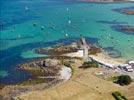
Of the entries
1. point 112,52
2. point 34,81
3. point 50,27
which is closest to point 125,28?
point 50,27

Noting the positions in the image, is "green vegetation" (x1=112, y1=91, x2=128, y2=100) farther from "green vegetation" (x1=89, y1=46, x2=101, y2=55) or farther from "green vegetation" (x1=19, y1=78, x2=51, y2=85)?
"green vegetation" (x1=89, y1=46, x2=101, y2=55)

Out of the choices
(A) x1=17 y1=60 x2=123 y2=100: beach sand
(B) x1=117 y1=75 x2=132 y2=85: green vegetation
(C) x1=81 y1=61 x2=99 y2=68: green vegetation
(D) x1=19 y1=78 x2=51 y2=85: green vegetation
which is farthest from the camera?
(C) x1=81 y1=61 x2=99 y2=68: green vegetation

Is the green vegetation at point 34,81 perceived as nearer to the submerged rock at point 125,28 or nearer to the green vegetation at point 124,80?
the green vegetation at point 124,80

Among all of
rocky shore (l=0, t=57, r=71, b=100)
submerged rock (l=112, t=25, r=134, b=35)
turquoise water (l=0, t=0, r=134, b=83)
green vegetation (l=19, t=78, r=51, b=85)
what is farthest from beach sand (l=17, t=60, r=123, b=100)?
submerged rock (l=112, t=25, r=134, b=35)

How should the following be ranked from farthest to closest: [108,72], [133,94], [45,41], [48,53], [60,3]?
[60,3] → [45,41] → [48,53] → [108,72] → [133,94]

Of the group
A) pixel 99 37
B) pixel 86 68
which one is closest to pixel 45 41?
pixel 99 37

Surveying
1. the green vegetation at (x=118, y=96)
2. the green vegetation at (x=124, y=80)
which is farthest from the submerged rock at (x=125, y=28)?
the green vegetation at (x=118, y=96)

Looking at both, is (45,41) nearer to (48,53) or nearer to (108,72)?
(48,53)

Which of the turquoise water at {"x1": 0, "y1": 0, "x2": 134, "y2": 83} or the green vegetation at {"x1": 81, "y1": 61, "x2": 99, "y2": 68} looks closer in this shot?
the green vegetation at {"x1": 81, "y1": 61, "x2": 99, "y2": 68}
